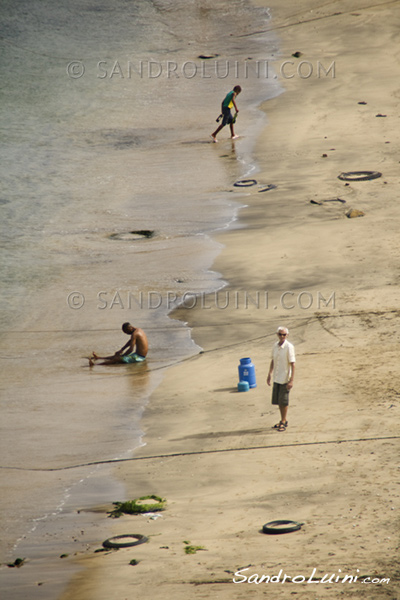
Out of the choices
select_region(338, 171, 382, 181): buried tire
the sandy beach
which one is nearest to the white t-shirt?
the sandy beach

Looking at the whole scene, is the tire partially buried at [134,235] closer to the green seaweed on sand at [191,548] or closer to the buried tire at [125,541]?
the buried tire at [125,541]

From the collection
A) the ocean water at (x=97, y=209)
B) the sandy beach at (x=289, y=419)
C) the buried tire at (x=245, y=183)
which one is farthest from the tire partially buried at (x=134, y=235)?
the buried tire at (x=245, y=183)

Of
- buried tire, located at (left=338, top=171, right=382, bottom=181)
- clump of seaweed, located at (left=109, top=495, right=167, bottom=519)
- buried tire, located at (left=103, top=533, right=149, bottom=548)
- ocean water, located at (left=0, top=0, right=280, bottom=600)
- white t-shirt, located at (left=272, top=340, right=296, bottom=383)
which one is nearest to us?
buried tire, located at (left=103, top=533, right=149, bottom=548)

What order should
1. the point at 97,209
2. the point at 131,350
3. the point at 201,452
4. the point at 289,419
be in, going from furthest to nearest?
the point at 97,209, the point at 131,350, the point at 289,419, the point at 201,452

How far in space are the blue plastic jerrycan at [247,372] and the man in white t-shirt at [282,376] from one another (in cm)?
137

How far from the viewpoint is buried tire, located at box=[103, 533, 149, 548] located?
10250 millimetres

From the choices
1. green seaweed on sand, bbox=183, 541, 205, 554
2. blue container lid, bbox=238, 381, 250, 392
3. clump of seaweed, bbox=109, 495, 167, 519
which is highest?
blue container lid, bbox=238, 381, 250, 392

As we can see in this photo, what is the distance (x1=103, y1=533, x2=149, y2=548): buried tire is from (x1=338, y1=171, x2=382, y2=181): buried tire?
17.2 metres

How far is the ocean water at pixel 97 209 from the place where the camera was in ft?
45.2

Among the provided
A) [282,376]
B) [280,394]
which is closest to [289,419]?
[280,394]

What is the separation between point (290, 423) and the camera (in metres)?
13.1

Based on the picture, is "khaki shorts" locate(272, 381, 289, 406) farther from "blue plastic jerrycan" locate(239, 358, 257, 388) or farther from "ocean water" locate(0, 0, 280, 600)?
"ocean water" locate(0, 0, 280, 600)

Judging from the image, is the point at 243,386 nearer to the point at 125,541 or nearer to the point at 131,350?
the point at 131,350

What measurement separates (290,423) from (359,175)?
14.5 metres
